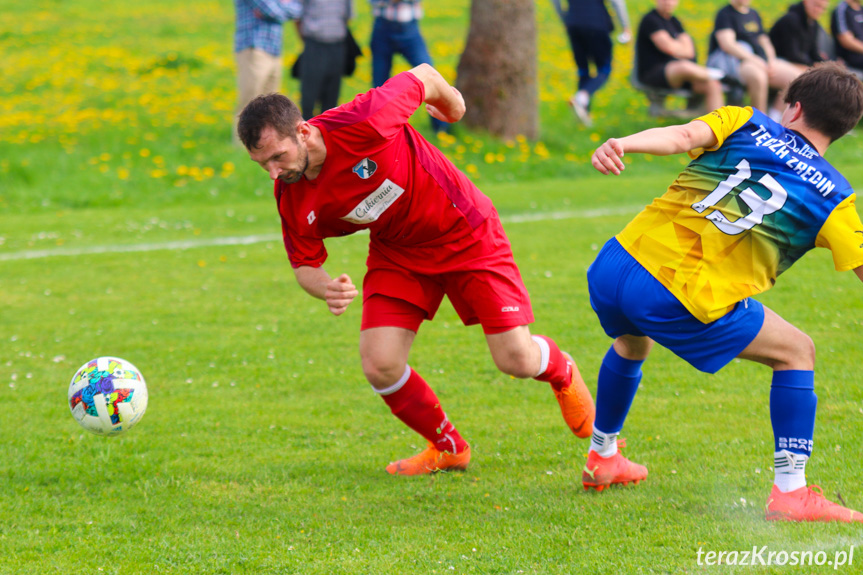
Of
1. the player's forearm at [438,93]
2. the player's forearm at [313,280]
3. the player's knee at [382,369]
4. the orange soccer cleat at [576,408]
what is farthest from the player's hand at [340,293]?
the orange soccer cleat at [576,408]

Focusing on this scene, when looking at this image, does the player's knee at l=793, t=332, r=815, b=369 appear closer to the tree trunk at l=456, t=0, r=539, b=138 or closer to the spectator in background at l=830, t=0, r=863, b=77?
the tree trunk at l=456, t=0, r=539, b=138

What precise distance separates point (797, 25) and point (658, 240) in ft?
36.4

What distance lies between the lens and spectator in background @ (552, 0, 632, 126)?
43.8 feet

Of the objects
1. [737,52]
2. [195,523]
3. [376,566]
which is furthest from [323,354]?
[737,52]

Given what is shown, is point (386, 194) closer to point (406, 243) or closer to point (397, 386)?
point (406, 243)

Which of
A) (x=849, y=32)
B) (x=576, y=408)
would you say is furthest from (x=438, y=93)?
(x=849, y=32)

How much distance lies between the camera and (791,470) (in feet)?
11.9

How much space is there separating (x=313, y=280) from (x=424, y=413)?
87 centimetres

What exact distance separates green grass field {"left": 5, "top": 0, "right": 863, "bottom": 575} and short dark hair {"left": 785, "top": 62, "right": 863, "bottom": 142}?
1.52 m

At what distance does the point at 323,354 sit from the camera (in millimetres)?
6180

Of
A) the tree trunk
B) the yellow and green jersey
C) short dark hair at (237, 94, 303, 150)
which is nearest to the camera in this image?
the yellow and green jersey

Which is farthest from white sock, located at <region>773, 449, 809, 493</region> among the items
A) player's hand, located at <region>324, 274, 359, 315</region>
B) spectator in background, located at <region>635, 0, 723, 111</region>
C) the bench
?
the bench

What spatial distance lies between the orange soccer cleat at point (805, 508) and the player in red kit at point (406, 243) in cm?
113

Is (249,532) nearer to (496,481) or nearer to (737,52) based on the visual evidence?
(496,481)
